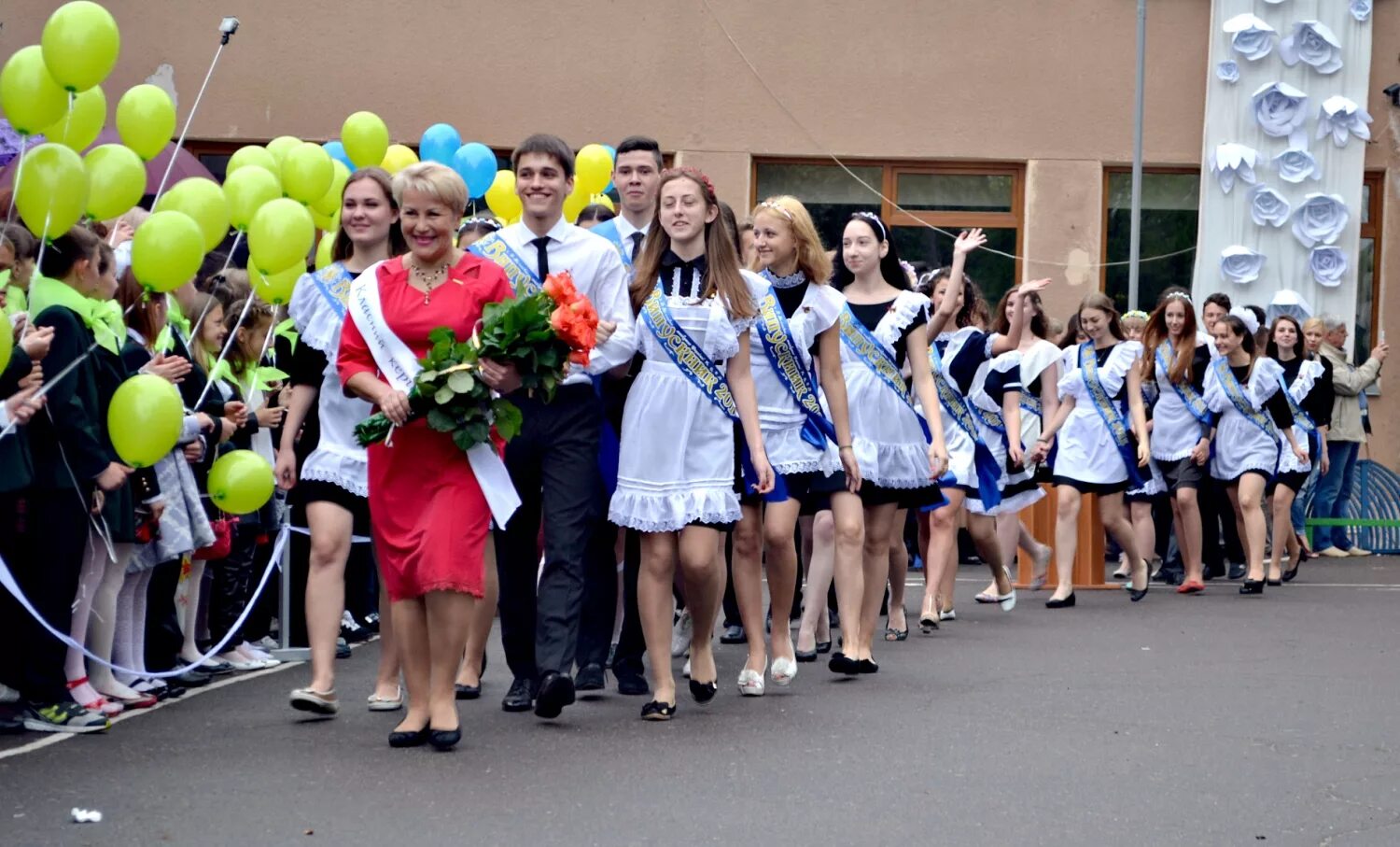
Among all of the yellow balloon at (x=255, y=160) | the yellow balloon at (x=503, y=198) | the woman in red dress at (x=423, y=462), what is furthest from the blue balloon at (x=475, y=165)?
the woman in red dress at (x=423, y=462)

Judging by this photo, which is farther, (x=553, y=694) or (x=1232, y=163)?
(x=1232, y=163)

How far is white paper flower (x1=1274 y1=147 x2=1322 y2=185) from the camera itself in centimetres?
1880

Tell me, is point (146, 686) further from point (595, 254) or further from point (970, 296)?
Answer: point (970, 296)

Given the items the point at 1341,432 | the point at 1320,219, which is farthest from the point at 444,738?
the point at 1320,219

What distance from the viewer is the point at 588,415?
7438 mm

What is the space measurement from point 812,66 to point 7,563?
12.6 meters

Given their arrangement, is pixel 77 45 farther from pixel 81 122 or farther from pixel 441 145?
pixel 441 145

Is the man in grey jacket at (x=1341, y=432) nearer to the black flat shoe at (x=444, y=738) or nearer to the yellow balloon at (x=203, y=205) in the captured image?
the yellow balloon at (x=203, y=205)

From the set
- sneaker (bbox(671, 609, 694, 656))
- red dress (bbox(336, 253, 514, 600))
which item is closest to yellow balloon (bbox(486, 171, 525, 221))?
sneaker (bbox(671, 609, 694, 656))

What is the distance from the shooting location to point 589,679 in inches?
327

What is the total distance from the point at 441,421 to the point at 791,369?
86.0 inches

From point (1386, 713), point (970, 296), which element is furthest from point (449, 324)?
point (970, 296)

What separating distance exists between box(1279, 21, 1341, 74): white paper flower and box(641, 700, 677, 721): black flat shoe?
13.1 metres

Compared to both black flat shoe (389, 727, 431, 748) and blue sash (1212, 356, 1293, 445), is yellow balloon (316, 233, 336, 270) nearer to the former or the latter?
black flat shoe (389, 727, 431, 748)
